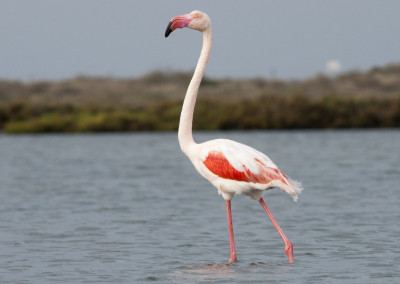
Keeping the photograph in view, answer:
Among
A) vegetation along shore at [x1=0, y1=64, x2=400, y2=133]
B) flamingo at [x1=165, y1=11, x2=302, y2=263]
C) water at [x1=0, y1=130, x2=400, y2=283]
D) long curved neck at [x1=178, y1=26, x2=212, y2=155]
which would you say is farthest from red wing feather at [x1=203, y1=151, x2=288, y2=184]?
vegetation along shore at [x1=0, y1=64, x2=400, y2=133]

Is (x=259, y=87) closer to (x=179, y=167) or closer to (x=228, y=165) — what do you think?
(x=179, y=167)

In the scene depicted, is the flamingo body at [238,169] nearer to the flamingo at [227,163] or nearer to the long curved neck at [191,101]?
the flamingo at [227,163]

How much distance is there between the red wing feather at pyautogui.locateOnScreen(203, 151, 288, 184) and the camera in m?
8.98

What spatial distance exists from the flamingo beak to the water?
2.60 metres

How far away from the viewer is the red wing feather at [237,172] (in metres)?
8.98

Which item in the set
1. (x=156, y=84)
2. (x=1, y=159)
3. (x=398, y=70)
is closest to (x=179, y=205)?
(x=1, y=159)

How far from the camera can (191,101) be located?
923cm

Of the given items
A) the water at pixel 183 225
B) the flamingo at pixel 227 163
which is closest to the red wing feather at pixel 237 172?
the flamingo at pixel 227 163

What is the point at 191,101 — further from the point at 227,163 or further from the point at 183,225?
A: the point at 183,225

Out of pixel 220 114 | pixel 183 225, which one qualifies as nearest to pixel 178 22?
pixel 183 225

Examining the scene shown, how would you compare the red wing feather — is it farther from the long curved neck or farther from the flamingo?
the long curved neck

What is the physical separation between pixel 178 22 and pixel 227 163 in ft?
5.41

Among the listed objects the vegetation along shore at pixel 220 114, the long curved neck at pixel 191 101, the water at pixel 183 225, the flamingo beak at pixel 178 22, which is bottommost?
the water at pixel 183 225

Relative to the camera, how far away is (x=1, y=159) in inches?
1051
